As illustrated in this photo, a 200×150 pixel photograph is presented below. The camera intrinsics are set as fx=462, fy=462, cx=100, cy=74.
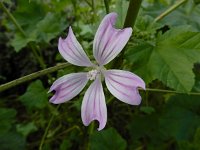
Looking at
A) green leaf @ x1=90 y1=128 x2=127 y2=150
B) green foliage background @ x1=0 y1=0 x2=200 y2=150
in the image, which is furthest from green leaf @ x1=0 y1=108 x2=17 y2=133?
green leaf @ x1=90 y1=128 x2=127 y2=150

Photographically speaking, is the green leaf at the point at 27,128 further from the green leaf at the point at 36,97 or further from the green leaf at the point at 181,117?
the green leaf at the point at 181,117

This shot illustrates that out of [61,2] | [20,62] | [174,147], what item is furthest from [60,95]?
[20,62]

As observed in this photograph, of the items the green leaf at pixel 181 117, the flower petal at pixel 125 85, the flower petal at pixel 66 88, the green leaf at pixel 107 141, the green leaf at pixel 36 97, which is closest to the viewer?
the flower petal at pixel 125 85

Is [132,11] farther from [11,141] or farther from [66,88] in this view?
[11,141]

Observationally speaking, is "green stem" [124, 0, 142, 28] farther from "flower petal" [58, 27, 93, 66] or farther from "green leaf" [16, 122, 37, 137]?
"green leaf" [16, 122, 37, 137]

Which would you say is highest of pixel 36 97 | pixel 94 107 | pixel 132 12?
pixel 132 12

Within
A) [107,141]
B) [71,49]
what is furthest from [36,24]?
[71,49]

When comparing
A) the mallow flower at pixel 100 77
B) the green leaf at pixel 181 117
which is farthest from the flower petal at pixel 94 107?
the green leaf at pixel 181 117

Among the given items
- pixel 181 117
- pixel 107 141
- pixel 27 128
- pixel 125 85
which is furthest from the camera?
pixel 27 128
